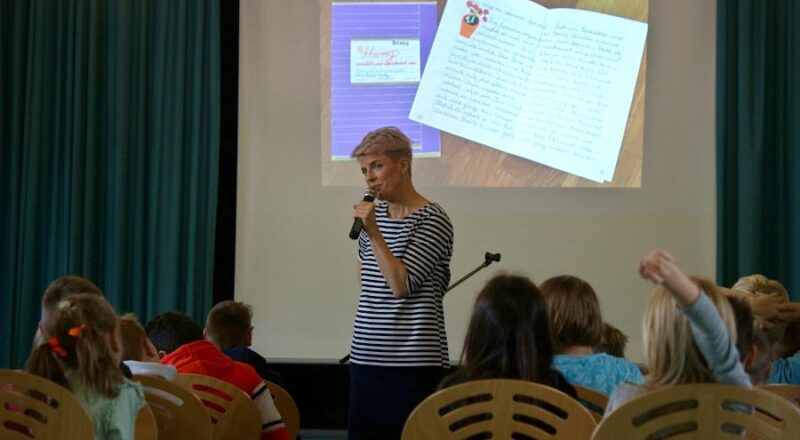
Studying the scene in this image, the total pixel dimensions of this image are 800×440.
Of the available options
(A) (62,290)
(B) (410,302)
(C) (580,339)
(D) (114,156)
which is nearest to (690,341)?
(C) (580,339)

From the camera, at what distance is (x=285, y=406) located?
10.2 ft

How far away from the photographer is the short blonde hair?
292 cm

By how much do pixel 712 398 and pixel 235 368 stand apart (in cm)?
153

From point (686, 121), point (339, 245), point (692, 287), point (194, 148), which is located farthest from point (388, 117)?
point (692, 287)

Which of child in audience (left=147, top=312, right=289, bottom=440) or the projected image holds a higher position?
the projected image

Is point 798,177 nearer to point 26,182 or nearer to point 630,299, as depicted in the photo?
point 630,299

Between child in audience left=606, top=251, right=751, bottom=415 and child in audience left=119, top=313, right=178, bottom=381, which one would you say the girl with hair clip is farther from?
child in audience left=606, top=251, right=751, bottom=415

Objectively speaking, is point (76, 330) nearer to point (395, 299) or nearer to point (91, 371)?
point (91, 371)

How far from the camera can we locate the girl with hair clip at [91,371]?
2.19 metres

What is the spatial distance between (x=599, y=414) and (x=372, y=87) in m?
3.21

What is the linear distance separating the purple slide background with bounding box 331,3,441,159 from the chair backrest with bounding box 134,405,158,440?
126 inches

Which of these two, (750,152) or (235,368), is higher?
(750,152)

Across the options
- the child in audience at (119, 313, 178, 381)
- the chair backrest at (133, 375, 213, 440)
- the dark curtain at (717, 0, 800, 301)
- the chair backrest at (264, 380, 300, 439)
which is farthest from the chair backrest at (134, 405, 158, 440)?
the dark curtain at (717, 0, 800, 301)

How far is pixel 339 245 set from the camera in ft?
17.6
